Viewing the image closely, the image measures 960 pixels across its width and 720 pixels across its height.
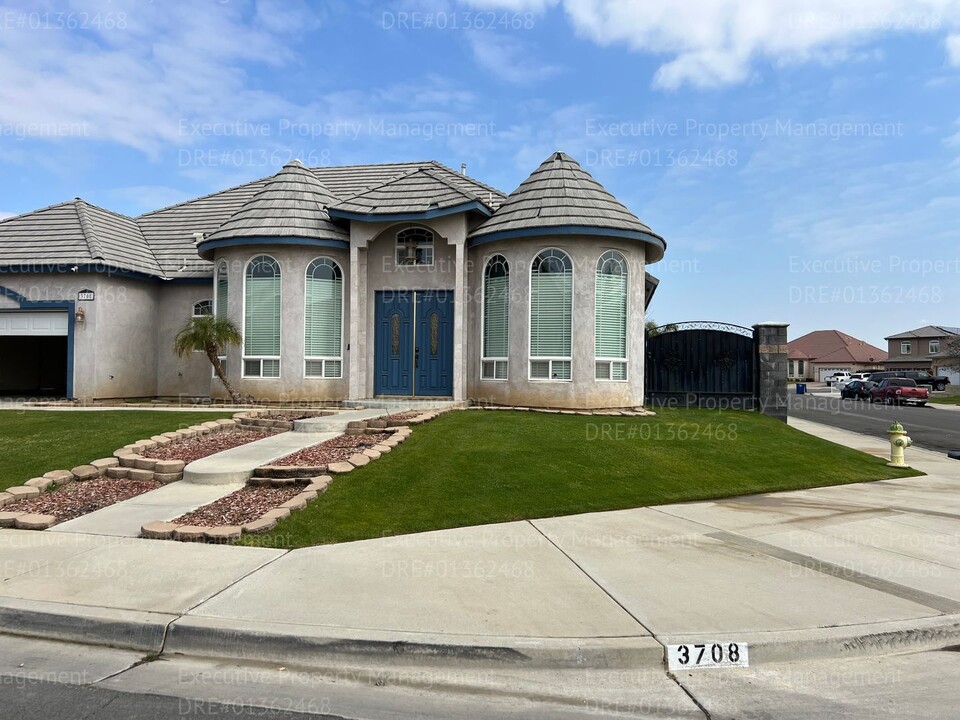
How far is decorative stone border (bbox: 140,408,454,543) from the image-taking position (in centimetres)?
657

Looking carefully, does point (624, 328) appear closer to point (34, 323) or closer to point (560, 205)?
point (560, 205)

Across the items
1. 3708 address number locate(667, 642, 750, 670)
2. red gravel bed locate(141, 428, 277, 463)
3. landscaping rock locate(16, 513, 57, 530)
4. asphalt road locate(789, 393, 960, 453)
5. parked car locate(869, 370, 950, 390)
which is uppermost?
parked car locate(869, 370, 950, 390)

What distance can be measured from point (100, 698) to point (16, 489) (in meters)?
5.80

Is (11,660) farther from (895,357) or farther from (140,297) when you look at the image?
A: (895,357)

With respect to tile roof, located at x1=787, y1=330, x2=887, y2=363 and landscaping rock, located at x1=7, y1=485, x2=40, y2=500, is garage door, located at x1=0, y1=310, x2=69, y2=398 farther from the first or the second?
tile roof, located at x1=787, y1=330, x2=887, y2=363

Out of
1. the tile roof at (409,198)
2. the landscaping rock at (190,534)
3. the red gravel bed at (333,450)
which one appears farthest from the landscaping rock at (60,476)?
the tile roof at (409,198)

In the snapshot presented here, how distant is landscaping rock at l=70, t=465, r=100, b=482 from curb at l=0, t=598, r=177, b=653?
15.4ft

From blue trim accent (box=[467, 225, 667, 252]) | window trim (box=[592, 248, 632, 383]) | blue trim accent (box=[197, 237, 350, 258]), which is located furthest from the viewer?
blue trim accent (box=[197, 237, 350, 258])

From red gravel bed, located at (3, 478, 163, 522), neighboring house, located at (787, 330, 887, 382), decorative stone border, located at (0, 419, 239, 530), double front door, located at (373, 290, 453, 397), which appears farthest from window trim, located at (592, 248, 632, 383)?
neighboring house, located at (787, 330, 887, 382)

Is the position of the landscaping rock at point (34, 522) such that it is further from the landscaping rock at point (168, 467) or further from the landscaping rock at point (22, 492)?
the landscaping rock at point (168, 467)

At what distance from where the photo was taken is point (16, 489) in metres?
8.20

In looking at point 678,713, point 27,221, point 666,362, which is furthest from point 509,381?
point 27,221

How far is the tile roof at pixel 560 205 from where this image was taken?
566 inches

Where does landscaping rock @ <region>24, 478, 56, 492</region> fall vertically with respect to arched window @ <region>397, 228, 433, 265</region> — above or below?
below
